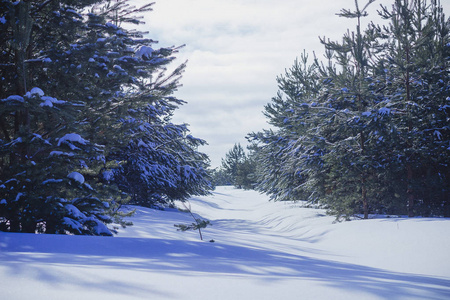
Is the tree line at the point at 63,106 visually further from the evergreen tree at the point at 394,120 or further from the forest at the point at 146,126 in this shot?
the evergreen tree at the point at 394,120

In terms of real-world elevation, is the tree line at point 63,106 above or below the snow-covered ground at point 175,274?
above

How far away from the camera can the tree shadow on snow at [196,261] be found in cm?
246

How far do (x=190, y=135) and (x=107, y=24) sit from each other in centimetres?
832

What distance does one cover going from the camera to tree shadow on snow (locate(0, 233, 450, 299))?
96.8 inches

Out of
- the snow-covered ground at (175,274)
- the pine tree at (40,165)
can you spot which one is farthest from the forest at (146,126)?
the snow-covered ground at (175,274)

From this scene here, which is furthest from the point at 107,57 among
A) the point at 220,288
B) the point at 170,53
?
the point at 220,288

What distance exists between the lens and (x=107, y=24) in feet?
21.9

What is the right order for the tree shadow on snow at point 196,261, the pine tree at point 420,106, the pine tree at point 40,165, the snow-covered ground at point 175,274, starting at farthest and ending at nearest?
1. the pine tree at point 420,106
2. the pine tree at point 40,165
3. the tree shadow on snow at point 196,261
4. the snow-covered ground at point 175,274

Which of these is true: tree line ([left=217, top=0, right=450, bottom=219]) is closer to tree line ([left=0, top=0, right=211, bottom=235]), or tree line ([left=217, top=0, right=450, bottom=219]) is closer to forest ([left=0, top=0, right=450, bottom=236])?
forest ([left=0, top=0, right=450, bottom=236])

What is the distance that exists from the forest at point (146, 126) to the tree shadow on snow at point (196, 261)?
1129 mm

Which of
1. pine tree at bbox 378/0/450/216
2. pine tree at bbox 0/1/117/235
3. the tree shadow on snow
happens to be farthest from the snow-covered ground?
pine tree at bbox 378/0/450/216

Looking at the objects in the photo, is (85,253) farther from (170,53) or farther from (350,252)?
(350,252)

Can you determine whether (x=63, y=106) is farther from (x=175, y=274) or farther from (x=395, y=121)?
(x=395, y=121)

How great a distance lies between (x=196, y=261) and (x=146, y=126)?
9.91 metres
